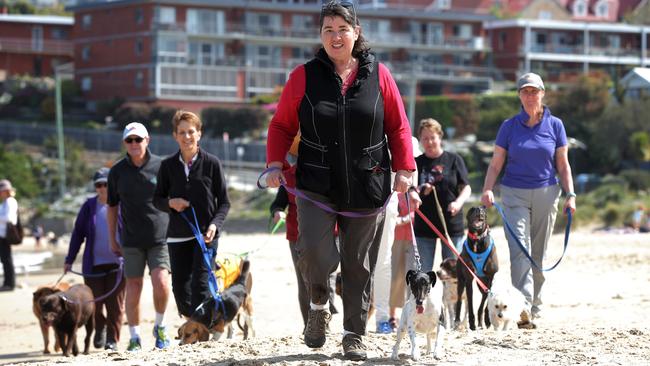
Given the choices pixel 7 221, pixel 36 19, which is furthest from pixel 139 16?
pixel 7 221

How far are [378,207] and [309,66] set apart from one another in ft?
3.06

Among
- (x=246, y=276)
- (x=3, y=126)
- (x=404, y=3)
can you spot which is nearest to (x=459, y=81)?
(x=404, y=3)

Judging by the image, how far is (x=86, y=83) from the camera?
244 feet

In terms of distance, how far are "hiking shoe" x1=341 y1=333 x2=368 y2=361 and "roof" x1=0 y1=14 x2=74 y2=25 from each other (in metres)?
79.9

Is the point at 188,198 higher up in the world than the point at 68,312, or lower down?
higher up

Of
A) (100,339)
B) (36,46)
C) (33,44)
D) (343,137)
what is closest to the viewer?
(343,137)

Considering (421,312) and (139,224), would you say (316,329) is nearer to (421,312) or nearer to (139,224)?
(421,312)

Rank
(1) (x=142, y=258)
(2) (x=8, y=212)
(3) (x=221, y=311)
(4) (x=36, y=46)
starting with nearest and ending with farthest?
(3) (x=221, y=311) → (1) (x=142, y=258) → (2) (x=8, y=212) → (4) (x=36, y=46)

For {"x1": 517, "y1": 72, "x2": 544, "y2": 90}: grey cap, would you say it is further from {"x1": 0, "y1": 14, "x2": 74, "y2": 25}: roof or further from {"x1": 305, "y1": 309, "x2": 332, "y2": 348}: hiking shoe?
{"x1": 0, "y1": 14, "x2": 74, "y2": 25}: roof

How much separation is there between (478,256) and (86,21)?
6930 cm

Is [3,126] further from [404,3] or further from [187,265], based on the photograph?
[187,265]

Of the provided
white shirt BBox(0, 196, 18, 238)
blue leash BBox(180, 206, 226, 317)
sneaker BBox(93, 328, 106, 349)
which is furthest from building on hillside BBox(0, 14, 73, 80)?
blue leash BBox(180, 206, 226, 317)

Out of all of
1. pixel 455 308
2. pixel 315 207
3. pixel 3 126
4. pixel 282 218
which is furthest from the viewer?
pixel 3 126

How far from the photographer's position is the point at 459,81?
74.4 m
